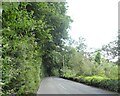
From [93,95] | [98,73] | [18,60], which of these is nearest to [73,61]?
[98,73]

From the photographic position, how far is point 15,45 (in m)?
8.16

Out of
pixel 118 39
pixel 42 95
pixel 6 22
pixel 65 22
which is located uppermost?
pixel 65 22

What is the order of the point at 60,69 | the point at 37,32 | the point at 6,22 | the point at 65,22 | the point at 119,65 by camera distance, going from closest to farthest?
the point at 6,22 < the point at 37,32 < the point at 119,65 < the point at 65,22 < the point at 60,69

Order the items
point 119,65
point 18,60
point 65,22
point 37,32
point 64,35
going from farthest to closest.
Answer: point 64,35, point 65,22, point 119,65, point 37,32, point 18,60

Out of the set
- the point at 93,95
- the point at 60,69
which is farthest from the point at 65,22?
Result: the point at 60,69

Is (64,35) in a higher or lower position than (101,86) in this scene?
higher

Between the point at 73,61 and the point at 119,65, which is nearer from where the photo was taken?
the point at 119,65

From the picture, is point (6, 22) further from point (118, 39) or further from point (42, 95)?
point (118, 39)

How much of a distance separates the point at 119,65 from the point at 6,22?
2069 cm

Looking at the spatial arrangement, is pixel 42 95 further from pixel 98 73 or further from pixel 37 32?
pixel 98 73

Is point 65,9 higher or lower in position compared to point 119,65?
higher

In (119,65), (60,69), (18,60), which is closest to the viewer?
(18,60)

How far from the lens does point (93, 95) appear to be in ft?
72.7

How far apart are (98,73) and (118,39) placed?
81.0ft
